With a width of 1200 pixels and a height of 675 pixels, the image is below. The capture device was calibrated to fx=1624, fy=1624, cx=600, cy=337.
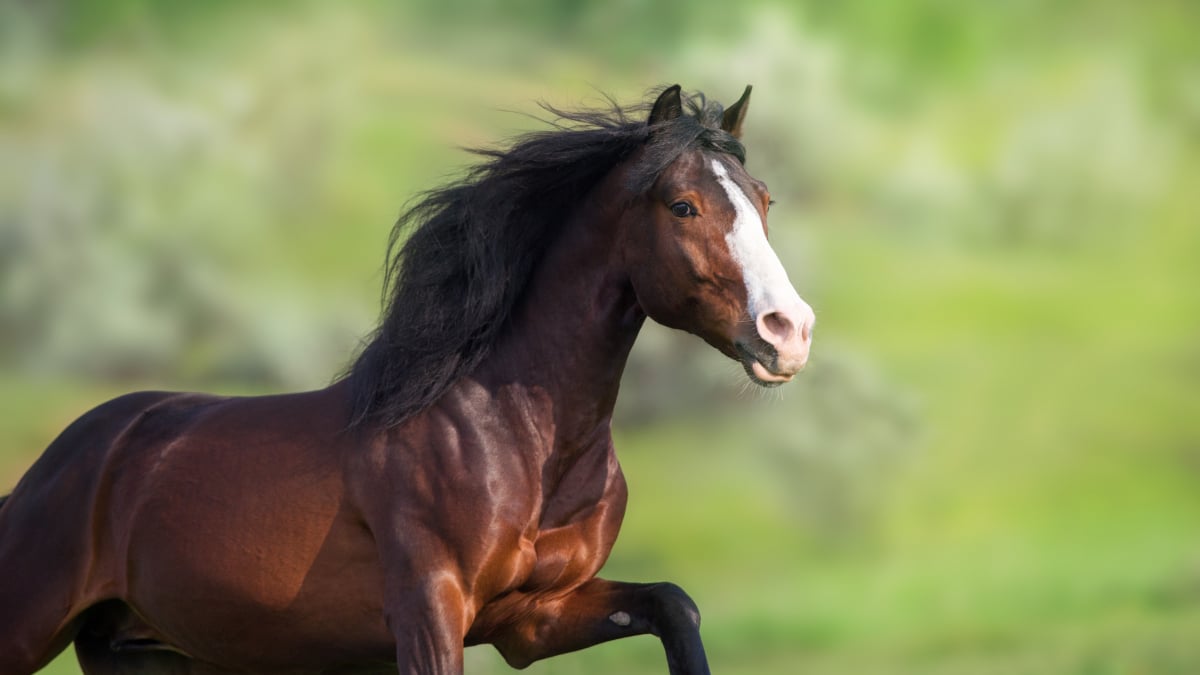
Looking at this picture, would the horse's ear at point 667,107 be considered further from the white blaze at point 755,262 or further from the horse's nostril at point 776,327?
the horse's nostril at point 776,327

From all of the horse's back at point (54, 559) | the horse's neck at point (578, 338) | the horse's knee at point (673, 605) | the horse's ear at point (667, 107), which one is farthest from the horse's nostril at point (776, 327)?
the horse's back at point (54, 559)

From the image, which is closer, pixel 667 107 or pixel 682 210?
pixel 682 210

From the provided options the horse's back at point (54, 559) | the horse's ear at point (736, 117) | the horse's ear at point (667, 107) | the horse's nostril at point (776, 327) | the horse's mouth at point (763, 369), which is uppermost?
the horse's ear at point (736, 117)

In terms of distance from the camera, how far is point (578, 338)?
4695 millimetres

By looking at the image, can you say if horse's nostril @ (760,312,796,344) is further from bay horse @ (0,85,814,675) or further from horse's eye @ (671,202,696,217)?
horse's eye @ (671,202,696,217)

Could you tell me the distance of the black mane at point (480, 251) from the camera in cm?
470

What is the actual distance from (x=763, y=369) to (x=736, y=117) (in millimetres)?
951

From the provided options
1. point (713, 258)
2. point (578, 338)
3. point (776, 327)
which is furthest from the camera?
point (578, 338)

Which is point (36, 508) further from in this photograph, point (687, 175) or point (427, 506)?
point (687, 175)

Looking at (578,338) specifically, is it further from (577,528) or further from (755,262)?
(755,262)

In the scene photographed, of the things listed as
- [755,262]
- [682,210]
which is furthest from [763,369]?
[682,210]

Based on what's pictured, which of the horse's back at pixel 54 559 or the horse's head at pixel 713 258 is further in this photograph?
the horse's back at pixel 54 559

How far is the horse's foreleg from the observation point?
4.60 metres

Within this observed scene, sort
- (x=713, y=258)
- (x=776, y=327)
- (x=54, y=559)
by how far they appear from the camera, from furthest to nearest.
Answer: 1. (x=54, y=559)
2. (x=713, y=258)
3. (x=776, y=327)
